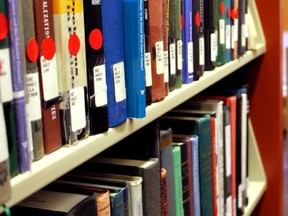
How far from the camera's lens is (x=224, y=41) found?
1160mm

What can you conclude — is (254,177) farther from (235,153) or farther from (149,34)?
(149,34)

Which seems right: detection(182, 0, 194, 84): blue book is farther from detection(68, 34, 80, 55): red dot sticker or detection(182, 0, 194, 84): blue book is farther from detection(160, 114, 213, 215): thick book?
detection(68, 34, 80, 55): red dot sticker

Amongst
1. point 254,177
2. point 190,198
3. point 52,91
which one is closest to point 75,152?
point 52,91

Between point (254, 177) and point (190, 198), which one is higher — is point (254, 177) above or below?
below

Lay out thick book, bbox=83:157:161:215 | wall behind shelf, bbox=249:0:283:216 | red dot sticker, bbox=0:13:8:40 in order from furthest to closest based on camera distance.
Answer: wall behind shelf, bbox=249:0:283:216 < thick book, bbox=83:157:161:215 < red dot sticker, bbox=0:13:8:40

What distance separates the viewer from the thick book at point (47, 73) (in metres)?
0.51

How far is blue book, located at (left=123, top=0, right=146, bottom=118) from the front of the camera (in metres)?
0.66

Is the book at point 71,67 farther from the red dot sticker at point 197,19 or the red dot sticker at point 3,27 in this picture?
the red dot sticker at point 197,19

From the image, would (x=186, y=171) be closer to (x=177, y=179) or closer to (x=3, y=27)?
(x=177, y=179)

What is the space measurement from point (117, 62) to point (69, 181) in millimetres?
207

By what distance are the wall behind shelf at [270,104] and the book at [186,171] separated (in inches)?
23.0

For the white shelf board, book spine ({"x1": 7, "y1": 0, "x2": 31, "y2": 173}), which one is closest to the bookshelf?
the white shelf board

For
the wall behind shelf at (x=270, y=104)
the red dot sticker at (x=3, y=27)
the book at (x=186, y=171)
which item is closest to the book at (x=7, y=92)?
the red dot sticker at (x=3, y=27)

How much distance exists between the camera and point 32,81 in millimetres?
506
